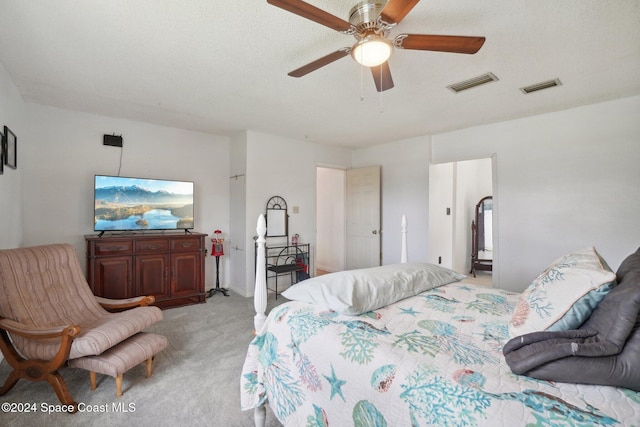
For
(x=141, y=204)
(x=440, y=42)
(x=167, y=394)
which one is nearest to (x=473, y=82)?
(x=440, y=42)

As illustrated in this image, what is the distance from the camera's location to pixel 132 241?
11.6ft

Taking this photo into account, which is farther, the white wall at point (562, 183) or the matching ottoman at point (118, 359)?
the white wall at point (562, 183)

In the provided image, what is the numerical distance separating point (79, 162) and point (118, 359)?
2.82 meters

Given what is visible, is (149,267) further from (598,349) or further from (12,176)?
(598,349)

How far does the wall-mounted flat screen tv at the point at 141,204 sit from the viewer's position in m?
3.60

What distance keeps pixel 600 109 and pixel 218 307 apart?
16.4 ft

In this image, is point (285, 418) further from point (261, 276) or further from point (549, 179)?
point (549, 179)

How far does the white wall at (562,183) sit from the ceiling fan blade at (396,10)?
3134 millimetres

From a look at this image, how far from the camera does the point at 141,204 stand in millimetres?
3855

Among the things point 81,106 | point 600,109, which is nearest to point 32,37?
point 81,106

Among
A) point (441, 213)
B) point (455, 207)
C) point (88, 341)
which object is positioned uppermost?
point (455, 207)

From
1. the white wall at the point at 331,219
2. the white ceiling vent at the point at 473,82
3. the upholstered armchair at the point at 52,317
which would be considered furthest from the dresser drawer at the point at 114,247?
the white ceiling vent at the point at 473,82

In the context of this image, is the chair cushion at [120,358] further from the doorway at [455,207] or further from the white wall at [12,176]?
the doorway at [455,207]

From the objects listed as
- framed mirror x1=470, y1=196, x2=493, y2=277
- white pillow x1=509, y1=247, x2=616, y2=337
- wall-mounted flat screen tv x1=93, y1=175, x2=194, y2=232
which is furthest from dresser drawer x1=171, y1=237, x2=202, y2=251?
framed mirror x1=470, y1=196, x2=493, y2=277
